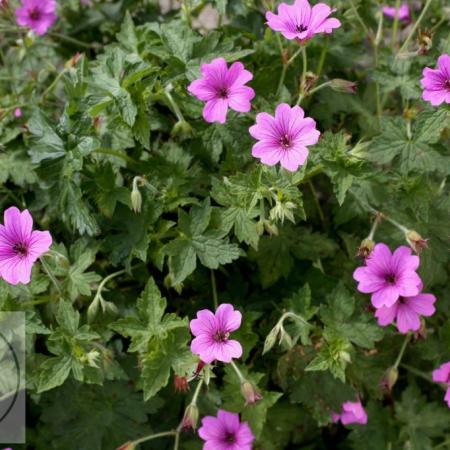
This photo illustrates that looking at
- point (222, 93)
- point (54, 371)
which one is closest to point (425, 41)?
point (222, 93)

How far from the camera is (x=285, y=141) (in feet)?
6.38

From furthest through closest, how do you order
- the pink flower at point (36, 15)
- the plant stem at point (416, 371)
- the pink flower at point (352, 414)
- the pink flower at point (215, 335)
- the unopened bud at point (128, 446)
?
1. the pink flower at point (36, 15)
2. the plant stem at point (416, 371)
3. the pink flower at point (352, 414)
4. the unopened bud at point (128, 446)
5. the pink flower at point (215, 335)

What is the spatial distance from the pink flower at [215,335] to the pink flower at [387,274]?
39 centimetres

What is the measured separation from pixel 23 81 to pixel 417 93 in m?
1.43

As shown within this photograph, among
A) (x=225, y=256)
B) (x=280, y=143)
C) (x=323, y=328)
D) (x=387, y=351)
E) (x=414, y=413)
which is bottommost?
(x=414, y=413)

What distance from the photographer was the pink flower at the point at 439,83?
6.35ft

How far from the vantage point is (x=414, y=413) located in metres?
2.42

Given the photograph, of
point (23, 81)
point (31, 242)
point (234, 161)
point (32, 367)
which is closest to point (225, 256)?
point (234, 161)

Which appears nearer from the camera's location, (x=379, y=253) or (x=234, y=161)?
(x=379, y=253)

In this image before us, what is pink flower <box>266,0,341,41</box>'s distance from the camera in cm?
199

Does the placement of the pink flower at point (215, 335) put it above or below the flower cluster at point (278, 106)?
below

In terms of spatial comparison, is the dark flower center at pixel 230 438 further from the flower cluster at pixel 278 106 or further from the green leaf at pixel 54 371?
the flower cluster at pixel 278 106

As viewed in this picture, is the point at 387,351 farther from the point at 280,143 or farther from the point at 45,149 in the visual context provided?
the point at 45,149

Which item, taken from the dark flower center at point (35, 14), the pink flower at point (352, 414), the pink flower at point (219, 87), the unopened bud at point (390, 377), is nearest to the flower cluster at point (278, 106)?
the pink flower at point (219, 87)
